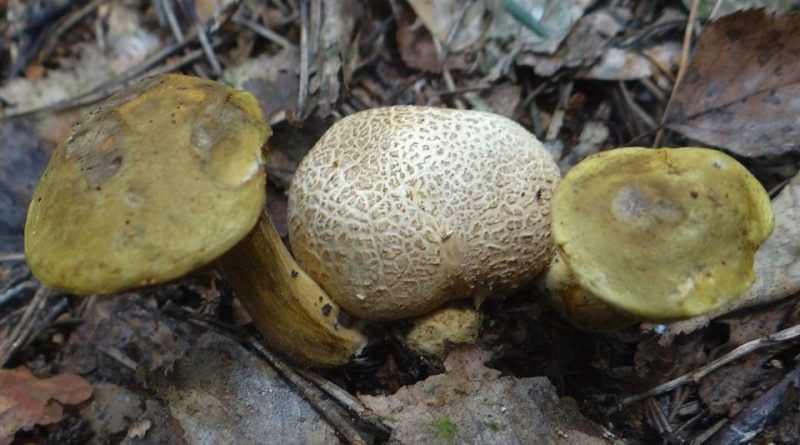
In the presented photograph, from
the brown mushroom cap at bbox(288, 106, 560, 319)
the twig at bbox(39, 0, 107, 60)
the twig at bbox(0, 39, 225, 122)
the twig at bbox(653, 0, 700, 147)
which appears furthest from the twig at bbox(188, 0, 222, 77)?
the twig at bbox(653, 0, 700, 147)

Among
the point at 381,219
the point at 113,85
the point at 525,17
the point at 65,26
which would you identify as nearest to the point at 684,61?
the point at 525,17

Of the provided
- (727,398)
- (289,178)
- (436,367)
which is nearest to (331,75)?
(289,178)

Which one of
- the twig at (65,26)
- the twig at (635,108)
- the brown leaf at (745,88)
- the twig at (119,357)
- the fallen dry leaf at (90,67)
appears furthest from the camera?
the twig at (65,26)

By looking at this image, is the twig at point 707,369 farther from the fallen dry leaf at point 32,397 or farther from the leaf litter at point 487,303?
the fallen dry leaf at point 32,397

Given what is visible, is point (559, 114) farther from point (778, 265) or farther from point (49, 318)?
point (49, 318)

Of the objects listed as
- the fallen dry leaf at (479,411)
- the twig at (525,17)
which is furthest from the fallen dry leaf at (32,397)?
the twig at (525,17)

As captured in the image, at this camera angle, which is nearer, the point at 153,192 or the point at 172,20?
the point at 153,192
